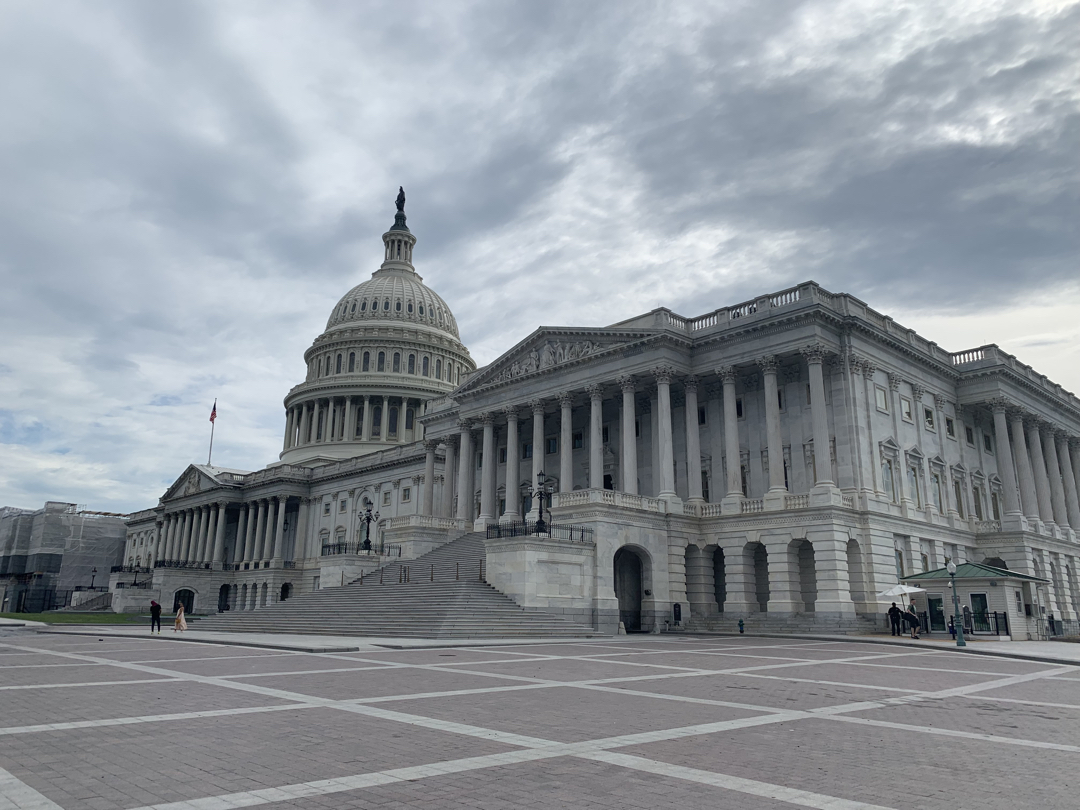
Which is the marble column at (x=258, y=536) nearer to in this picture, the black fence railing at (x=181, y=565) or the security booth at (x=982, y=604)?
the black fence railing at (x=181, y=565)

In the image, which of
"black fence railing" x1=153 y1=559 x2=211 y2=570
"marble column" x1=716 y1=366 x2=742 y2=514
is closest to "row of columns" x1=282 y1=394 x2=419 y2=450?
"black fence railing" x1=153 y1=559 x2=211 y2=570

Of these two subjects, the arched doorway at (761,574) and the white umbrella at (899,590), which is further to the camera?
the arched doorway at (761,574)

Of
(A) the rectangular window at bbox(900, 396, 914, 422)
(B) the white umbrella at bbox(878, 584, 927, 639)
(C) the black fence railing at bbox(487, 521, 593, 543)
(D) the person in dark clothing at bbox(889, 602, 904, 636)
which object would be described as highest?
(A) the rectangular window at bbox(900, 396, 914, 422)

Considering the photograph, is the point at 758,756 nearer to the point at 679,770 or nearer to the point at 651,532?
the point at 679,770

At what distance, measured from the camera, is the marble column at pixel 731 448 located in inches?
1845

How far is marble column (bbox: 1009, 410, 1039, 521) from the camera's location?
56.5 meters

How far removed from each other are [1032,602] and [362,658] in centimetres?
3602

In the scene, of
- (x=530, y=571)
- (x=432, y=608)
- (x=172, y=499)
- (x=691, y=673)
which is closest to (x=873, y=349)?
(x=530, y=571)

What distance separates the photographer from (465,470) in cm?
6234

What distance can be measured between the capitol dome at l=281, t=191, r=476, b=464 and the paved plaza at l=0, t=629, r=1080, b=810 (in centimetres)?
8955

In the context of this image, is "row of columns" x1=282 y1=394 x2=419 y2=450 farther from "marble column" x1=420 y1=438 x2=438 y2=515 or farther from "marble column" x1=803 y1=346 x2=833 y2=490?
"marble column" x1=803 y1=346 x2=833 y2=490

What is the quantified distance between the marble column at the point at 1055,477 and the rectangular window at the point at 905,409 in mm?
18551

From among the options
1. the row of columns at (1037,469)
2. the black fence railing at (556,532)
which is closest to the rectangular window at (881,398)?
the row of columns at (1037,469)

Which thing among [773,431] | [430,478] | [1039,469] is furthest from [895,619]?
[430,478]
